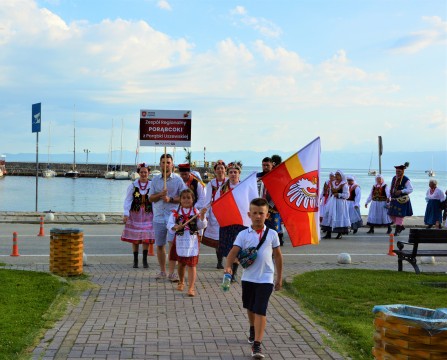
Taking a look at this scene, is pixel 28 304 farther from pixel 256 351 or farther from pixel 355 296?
pixel 355 296

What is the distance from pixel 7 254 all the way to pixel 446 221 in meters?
13.4

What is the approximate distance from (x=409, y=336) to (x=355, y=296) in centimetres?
481


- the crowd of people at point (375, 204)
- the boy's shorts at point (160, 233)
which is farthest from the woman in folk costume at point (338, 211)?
the boy's shorts at point (160, 233)

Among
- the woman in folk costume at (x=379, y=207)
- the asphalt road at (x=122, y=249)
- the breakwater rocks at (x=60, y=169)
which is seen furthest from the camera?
the breakwater rocks at (x=60, y=169)

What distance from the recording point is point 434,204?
73.8 ft

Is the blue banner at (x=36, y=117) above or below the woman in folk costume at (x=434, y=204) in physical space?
above

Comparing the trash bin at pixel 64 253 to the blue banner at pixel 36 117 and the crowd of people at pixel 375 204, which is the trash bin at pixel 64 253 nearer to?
the crowd of people at pixel 375 204

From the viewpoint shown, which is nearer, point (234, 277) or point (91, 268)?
point (234, 277)

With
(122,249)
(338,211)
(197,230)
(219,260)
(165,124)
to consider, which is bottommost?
(122,249)

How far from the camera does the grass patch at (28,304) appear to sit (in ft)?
22.2

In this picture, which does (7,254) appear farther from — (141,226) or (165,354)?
(165,354)

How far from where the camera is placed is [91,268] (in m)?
12.4

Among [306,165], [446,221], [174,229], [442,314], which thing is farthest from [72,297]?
[446,221]

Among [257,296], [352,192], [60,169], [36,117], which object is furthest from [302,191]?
[60,169]
